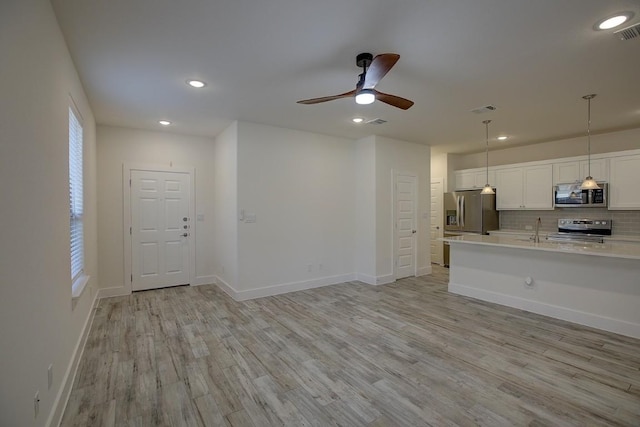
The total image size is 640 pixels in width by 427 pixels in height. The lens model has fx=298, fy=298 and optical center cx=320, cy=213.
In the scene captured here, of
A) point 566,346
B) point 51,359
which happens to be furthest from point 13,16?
point 566,346

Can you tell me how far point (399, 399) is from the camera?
2.25 meters

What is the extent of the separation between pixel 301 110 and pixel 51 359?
3589 millimetres

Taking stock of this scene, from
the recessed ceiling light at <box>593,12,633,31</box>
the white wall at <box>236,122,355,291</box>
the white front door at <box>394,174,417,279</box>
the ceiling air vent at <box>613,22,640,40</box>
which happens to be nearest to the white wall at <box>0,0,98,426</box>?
the white wall at <box>236,122,355,291</box>

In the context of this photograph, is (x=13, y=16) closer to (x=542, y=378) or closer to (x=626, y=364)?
(x=542, y=378)

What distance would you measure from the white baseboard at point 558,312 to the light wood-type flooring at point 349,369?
0.12m

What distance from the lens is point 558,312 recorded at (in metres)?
3.85

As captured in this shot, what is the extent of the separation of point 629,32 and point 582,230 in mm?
4362

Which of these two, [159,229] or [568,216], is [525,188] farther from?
[159,229]

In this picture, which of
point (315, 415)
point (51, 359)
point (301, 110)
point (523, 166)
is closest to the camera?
point (51, 359)

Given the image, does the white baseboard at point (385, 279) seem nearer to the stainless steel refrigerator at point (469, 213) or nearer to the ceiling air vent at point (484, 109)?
the stainless steel refrigerator at point (469, 213)

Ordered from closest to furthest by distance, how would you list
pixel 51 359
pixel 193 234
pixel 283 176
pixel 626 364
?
pixel 51 359 < pixel 626 364 < pixel 283 176 < pixel 193 234

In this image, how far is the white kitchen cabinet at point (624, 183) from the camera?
478 cm

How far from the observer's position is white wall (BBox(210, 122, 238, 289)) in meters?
4.68

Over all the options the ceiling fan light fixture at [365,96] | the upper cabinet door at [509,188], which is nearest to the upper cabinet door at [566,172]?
the upper cabinet door at [509,188]
